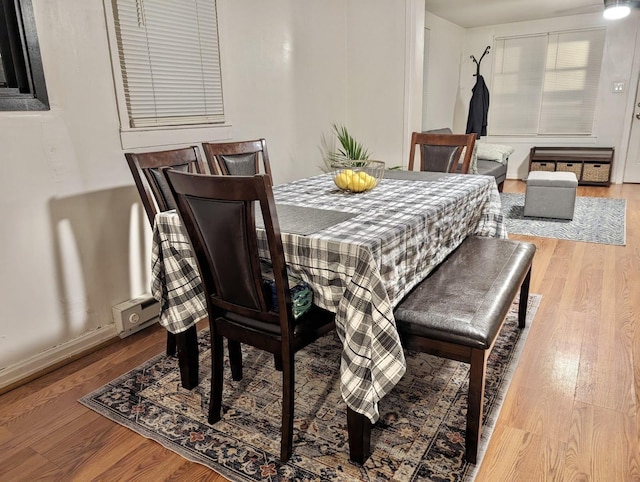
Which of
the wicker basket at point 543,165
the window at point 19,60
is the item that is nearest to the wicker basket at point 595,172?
the wicker basket at point 543,165

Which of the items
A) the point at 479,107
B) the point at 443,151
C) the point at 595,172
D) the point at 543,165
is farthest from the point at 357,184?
the point at 595,172

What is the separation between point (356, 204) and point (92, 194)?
1.34 meters

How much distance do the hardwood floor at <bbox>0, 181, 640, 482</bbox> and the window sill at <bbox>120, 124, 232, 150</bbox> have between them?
1.03 meters

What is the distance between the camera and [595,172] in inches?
231

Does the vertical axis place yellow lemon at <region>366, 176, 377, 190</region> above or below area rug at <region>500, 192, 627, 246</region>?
above

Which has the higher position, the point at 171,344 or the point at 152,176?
the point at 152,176

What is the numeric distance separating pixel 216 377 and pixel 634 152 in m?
6.43

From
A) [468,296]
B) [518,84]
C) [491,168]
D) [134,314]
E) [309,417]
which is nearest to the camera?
[468,296]

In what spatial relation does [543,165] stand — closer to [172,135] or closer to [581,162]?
[581,162]

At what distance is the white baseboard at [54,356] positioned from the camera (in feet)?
6.57

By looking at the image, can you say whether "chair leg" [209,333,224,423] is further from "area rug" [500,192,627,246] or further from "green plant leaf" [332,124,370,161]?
"area rug" [500,192,627,246]

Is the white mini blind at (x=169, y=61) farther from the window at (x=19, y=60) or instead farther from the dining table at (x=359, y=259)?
the dining table at (x=359, y=259)

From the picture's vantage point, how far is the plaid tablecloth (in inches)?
52.3

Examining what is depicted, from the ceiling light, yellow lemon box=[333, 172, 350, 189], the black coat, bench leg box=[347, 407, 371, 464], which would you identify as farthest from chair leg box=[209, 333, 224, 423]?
the black coat
